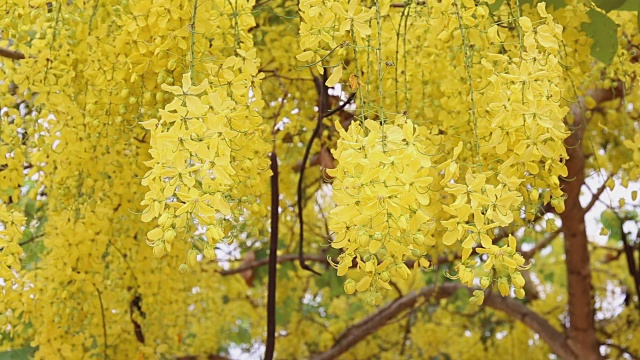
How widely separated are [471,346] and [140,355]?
1.92m

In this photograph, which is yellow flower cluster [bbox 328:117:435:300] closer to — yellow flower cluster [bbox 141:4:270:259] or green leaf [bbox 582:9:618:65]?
yellow flower cluster [bbox 141:4:270:259]

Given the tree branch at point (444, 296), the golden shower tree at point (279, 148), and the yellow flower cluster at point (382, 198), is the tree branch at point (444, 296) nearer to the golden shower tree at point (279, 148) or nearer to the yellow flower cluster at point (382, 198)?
the golden shower tree at point (279, 148)

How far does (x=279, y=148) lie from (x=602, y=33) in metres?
1.09

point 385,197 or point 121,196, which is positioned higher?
point 121,196

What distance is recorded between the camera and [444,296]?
3260mm

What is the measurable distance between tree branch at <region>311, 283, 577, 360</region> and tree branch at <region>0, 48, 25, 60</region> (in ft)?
4.84

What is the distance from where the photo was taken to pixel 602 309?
3779 mm

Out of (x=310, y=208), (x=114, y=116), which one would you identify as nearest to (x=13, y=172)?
(x=114, y=116)

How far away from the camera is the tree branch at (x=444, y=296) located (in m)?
2.93

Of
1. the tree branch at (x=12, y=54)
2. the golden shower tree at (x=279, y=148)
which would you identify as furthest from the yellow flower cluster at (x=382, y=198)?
the tree branch at (x=12, y=54)

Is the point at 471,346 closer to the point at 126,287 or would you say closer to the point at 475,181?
the point at 126,287

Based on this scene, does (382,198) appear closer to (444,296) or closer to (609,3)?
(609,3)

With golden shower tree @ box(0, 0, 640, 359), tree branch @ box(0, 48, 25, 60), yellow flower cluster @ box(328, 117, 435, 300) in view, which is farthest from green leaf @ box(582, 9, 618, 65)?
tree branch @ box(0, 48, 25, 60)

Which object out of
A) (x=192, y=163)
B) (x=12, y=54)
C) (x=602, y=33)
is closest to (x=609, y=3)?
(x=602, y=33)
